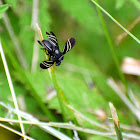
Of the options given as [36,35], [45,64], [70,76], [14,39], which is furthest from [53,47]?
[14,39]

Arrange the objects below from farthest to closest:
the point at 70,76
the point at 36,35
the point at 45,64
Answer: the point at 70,76, the point at 36,35, the point at 45,64

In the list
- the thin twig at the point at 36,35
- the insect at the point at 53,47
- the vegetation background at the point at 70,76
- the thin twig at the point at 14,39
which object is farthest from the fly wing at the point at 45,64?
the thin twig at the point at 14,39

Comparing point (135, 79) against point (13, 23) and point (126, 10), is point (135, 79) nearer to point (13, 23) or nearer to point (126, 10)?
point (126, 10)

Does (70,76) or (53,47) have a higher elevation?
(70,76)

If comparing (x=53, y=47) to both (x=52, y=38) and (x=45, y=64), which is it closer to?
(x=52, y=38)

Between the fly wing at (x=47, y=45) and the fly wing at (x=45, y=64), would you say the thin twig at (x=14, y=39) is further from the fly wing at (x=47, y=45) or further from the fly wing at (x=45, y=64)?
the fly wing at (x=45, y=64)

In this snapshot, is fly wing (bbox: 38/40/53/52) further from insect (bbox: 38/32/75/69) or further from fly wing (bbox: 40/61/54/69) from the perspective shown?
fly wing (bbox: 40/61/54/69)

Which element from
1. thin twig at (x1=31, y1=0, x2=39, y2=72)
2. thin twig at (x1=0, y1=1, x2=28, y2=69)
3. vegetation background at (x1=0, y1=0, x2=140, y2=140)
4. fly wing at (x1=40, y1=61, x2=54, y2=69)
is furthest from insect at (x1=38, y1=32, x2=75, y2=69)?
thin twig at (x1=0, y1=1, x2=28, y2=69)

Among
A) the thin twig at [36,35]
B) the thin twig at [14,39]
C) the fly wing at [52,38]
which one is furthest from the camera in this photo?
the thin twig at [14,39]
